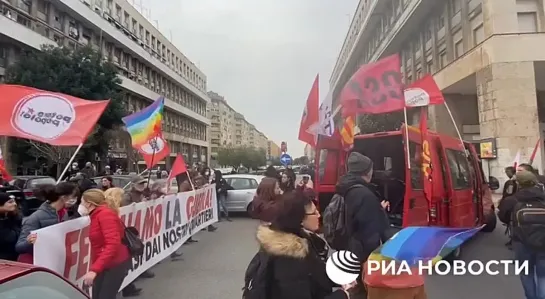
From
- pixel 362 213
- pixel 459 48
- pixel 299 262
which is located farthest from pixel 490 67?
pixel 299 262

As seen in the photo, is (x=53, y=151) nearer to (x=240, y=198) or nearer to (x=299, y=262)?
(x=240, y=198)

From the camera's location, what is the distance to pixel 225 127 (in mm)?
130125

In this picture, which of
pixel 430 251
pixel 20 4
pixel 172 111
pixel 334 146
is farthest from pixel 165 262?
pixel 172 111

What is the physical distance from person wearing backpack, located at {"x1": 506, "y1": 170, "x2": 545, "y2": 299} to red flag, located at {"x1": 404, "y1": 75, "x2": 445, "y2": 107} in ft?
9.45

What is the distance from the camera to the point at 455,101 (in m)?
28.7

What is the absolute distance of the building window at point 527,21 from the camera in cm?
2233

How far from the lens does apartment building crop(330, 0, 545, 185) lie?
69.7 ft

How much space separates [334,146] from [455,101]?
2292 cm

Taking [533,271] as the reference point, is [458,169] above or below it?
above

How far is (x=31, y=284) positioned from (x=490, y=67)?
76.2 feet

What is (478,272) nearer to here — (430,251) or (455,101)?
(430,251)

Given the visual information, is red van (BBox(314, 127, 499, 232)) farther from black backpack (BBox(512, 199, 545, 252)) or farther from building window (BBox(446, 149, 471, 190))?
black backpack (BBox(512, 199, 545, 252))

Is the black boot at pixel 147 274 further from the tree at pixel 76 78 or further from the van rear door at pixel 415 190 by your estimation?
the tree at pixel 76 78

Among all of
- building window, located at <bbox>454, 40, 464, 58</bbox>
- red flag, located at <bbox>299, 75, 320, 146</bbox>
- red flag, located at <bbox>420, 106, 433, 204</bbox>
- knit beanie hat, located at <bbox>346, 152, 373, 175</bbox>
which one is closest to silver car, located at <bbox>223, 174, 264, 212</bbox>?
red flag, located at <bbox>299, 75, 320, 146</bbox>
